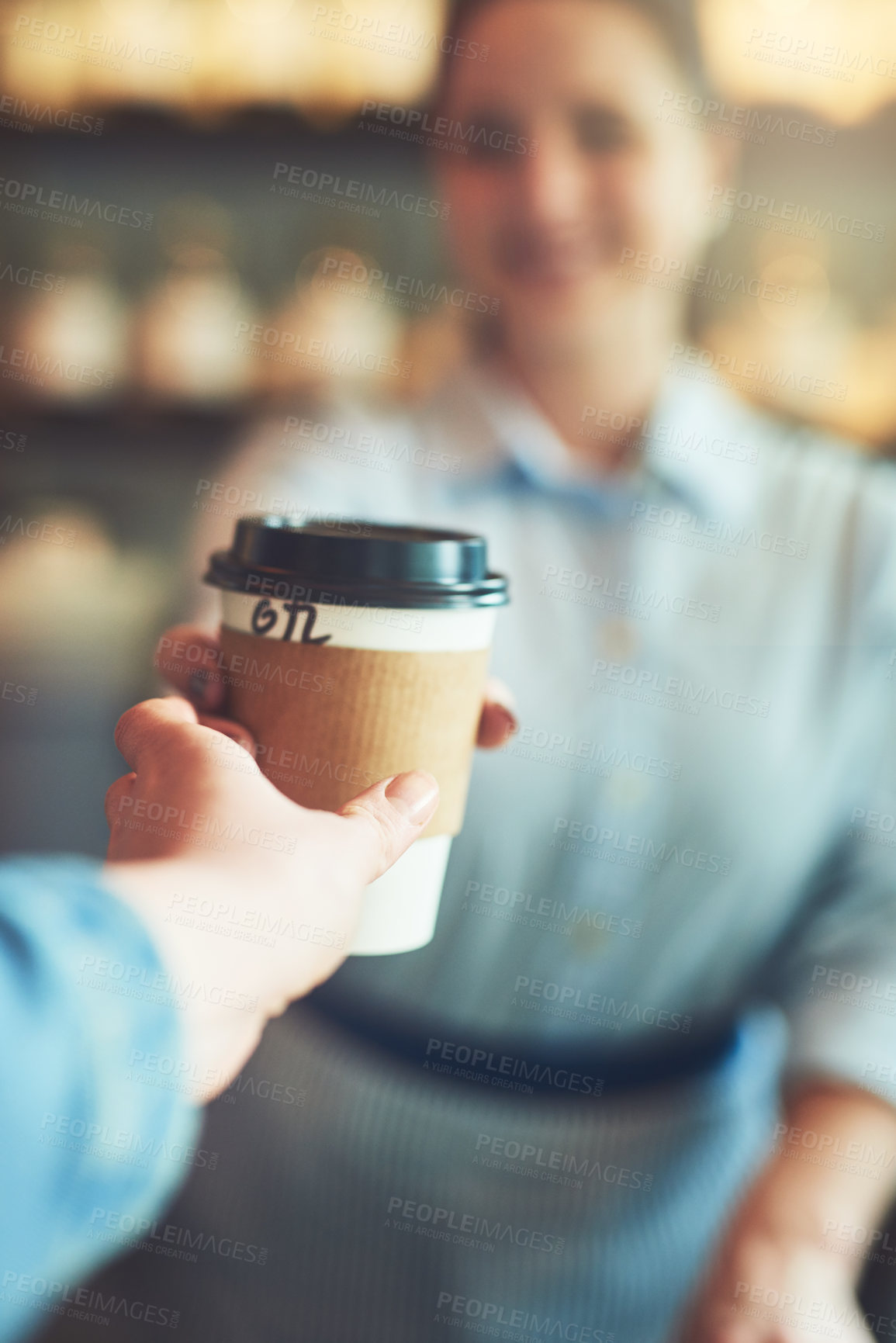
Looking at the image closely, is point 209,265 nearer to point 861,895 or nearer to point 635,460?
point 635,460

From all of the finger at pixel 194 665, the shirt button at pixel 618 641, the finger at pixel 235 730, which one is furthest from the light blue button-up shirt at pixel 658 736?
the finger at pixel 235 730

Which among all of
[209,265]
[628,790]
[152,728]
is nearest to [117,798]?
[152,728]

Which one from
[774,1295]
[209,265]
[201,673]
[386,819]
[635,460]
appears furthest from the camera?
[209,265]

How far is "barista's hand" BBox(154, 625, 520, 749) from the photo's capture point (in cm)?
64

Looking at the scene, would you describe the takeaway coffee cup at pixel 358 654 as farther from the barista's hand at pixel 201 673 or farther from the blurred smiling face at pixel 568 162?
the blurred smiling face at pixel 568 162

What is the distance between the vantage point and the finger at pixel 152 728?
485 mm

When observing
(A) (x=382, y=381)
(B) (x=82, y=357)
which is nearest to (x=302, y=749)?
(A) (x=382, y=381)

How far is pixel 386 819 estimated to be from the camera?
496 millimetres

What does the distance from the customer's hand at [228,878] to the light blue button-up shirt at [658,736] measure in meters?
0.60

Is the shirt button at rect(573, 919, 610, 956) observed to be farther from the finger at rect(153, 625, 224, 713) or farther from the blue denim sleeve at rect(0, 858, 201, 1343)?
the blue denim sleeve at rect(0, 858, 201, 1343)

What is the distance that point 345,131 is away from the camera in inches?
69.6

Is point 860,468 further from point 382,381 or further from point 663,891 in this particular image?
point 382,381

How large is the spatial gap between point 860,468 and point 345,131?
1121 millimetres

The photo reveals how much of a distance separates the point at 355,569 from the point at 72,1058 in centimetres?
28
